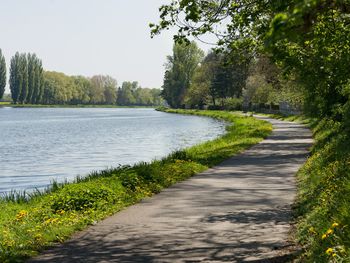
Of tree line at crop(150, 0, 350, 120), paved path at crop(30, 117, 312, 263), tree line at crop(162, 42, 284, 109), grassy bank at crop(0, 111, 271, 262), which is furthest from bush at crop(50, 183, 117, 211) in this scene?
tree line at crop(162, 42, 284, 109)

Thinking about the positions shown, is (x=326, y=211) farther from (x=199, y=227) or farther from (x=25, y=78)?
(x=25, y=78)

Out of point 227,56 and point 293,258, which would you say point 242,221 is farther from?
point 227,56

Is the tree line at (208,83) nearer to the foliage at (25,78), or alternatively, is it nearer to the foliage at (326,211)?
the foliage at (25,78)

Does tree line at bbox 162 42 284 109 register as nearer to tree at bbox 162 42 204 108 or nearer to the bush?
tree at bbox 162 42 204 108

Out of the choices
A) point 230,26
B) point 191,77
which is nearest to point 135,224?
point 230,26

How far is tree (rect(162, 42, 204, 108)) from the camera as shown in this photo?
5162 inches

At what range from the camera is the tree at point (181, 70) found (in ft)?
430

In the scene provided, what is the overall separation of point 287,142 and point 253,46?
1594cm

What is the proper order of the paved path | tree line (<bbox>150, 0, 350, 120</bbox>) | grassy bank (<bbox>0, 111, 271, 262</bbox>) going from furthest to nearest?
grassy bank (<bbox>0, 111, 271, 262</bbox>) → the paved path → tree line (<bbox>150, 0, 350, 120</bbox>)

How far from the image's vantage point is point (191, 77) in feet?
443

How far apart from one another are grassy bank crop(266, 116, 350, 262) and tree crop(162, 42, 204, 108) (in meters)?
117

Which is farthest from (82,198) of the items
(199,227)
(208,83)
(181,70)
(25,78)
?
(25,78)

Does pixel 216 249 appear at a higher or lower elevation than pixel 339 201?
lower

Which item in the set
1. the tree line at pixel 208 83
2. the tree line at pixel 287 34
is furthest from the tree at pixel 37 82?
the tree line at pixel 287 34
